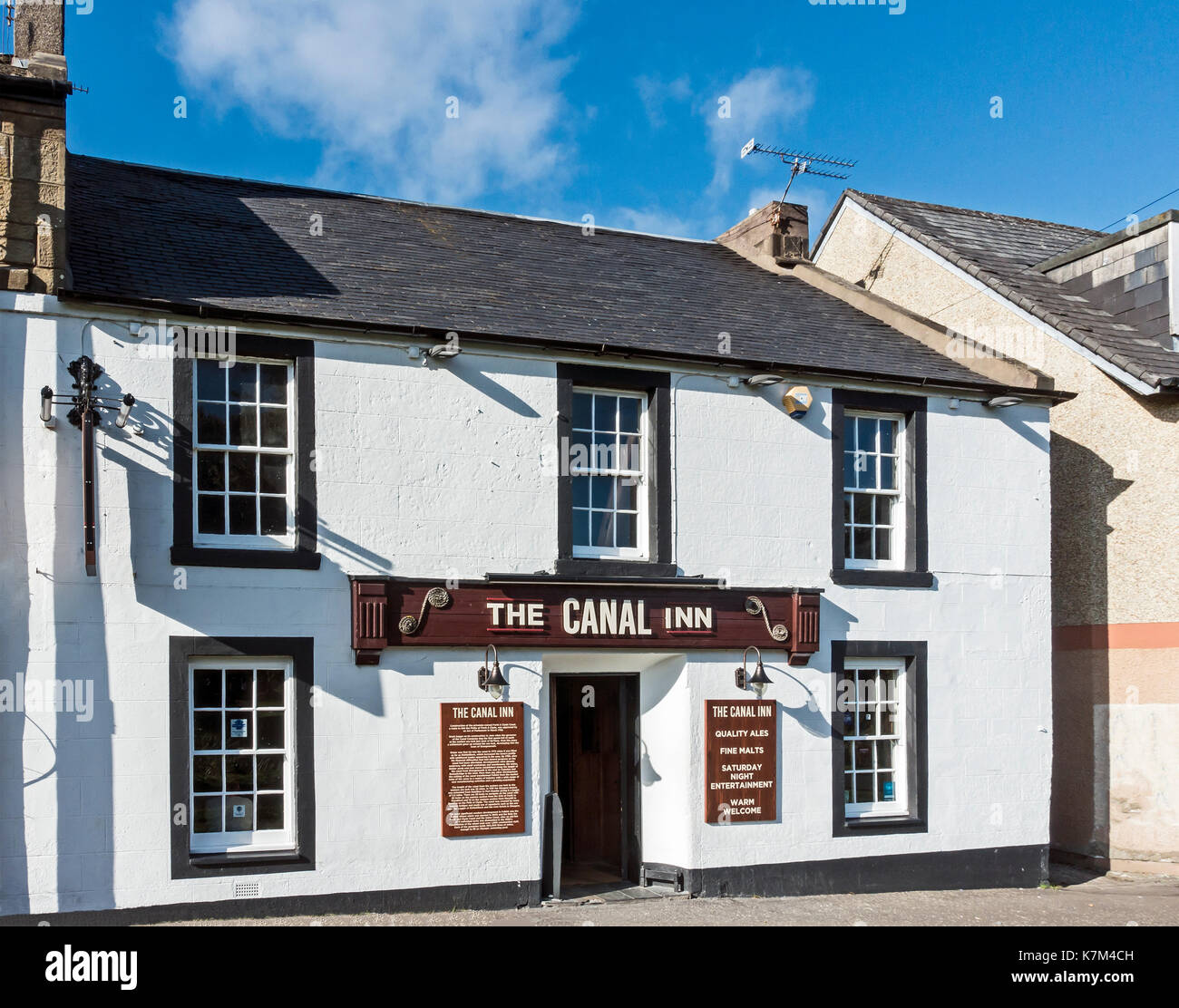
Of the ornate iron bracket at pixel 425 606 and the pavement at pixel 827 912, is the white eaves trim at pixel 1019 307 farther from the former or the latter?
the ornate iron bracket at pixel 425 606

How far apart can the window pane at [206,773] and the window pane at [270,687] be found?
645mm

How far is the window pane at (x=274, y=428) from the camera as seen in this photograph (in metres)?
11.7

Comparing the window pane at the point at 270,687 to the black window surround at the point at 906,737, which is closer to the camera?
the window pane at the point at 270,687

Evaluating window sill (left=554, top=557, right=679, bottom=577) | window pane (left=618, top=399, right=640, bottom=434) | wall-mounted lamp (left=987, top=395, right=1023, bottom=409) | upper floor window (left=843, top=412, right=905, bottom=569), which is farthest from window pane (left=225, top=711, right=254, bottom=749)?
wall-mounted lamp (left=987, top=395, right=1023, bottom=409)

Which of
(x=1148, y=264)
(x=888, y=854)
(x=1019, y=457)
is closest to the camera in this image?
(x=888, y=854)

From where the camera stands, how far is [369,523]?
11.8 metres

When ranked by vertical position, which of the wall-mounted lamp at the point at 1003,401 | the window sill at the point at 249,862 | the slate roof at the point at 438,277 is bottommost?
the window sill at the point at 249,862

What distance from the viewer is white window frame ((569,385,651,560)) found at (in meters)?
13.0

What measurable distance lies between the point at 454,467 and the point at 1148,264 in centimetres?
997

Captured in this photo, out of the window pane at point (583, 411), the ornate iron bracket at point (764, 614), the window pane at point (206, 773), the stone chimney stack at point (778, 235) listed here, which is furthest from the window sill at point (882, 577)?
the window pane at point (206, 773)

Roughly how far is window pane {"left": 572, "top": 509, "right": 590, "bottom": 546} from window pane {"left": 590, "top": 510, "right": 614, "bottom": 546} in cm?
4

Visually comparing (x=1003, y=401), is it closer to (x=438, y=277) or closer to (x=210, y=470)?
(x=438, y=277)
